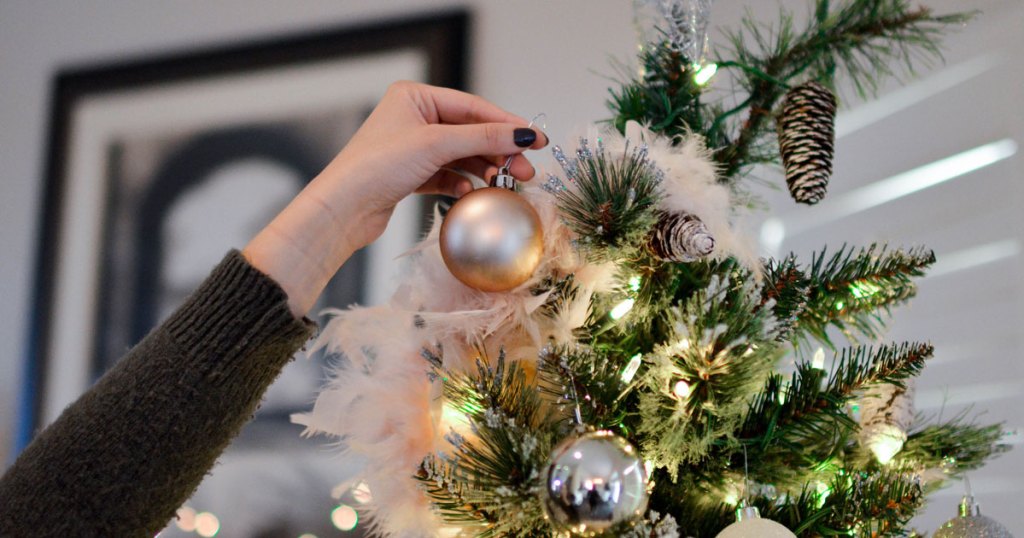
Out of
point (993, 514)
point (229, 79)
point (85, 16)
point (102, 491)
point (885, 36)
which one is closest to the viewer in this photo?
point (102, 491)

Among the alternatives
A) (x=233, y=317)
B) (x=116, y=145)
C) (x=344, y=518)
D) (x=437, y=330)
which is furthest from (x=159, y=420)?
(x=116, y=145)

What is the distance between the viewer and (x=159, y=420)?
1.62ft

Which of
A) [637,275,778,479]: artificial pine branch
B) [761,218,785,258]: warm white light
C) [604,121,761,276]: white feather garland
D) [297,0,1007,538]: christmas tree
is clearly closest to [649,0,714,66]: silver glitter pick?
[297,0,1007,538]: christmas tree

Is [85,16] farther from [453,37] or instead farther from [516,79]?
[516,79]

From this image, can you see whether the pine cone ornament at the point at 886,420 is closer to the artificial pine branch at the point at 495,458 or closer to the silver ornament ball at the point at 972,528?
the silver ornament ball at the point at 972,528

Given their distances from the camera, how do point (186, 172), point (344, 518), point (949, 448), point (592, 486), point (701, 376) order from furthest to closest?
point (186, 172), point (344, 518), point (949, 448), point (701, 376), point (592, 486)

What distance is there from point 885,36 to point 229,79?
46.4 inches

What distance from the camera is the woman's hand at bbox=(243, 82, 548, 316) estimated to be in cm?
55

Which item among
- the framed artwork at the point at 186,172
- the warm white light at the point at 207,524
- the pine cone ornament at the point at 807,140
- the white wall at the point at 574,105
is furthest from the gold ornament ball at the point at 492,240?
the warm white light at the point at 207,524

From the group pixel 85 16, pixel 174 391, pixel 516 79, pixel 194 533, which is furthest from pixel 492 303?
pixel 85 16

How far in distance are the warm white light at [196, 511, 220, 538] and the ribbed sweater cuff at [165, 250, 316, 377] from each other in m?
0.90

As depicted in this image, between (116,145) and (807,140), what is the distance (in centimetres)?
136

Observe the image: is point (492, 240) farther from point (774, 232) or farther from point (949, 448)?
point (774, 232)

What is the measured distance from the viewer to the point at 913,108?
1165mm
